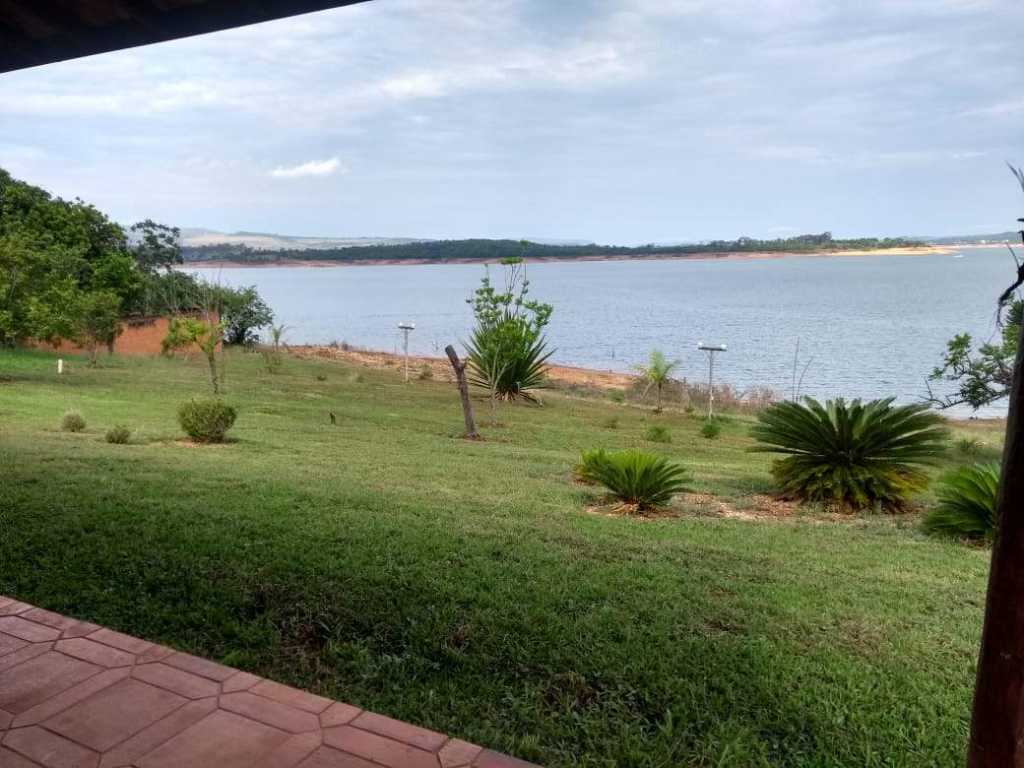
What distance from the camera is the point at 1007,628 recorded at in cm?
137

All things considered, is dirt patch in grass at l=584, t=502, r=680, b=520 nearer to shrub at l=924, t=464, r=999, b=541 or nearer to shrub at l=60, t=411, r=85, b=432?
shrub at l=924, t=464, r=999, b=541

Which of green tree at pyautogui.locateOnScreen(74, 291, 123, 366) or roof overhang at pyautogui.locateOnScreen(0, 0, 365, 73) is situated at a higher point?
roof overhang at pyautogui.locateOnScreen(0, 0, 365, 73)

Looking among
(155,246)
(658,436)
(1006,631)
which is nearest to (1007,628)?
(1006,631)

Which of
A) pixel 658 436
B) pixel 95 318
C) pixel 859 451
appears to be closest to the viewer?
pixel 859 451

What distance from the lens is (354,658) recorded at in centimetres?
275

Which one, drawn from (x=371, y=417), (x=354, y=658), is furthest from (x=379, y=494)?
(x=371, y=417)

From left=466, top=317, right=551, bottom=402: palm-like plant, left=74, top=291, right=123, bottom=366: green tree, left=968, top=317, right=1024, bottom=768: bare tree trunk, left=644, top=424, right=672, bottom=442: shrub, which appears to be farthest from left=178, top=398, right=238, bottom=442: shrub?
left=74, top=291, right=123, bottom=366: green tree

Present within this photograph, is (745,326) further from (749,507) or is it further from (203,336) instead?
(749,507)

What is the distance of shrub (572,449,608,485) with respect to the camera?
6609 millimetres

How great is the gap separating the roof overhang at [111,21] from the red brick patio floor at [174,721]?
223 centimetres

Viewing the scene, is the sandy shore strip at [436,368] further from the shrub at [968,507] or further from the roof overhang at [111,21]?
the roof overhang at [111,21]

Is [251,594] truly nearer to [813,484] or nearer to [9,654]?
[9,654]

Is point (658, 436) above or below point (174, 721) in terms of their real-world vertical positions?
below

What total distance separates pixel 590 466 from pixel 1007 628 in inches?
212
